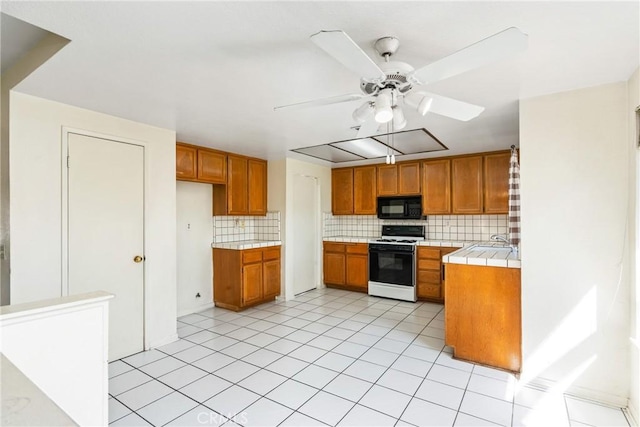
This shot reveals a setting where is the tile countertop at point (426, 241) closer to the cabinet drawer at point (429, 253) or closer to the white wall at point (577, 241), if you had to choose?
the cabinet drawer at point (429, 253)

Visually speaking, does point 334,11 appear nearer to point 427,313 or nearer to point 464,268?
point 464,268

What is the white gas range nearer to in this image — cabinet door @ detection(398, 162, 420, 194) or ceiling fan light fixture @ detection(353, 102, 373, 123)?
cabinet door @ detection(398, 162, 420, 194)

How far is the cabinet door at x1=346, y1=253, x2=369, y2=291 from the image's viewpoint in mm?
5171

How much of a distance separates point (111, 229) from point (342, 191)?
3.67m

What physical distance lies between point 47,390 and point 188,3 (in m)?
1.89

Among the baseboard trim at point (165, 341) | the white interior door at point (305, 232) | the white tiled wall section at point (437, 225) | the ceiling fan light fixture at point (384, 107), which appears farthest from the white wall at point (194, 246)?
the ceiling fan light fixture at point (384, 107)

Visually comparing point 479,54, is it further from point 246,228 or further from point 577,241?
point 246,228

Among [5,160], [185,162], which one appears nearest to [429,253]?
[185,162]

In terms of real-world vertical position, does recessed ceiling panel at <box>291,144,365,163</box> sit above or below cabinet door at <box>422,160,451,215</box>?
above

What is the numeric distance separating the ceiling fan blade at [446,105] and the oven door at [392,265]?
3078 mm

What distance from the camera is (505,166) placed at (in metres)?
4.26

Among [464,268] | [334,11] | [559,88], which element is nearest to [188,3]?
[334,11]

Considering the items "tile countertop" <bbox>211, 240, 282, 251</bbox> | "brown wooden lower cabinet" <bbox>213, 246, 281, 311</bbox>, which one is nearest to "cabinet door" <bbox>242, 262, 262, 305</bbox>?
"brown wooden lower cabinet" <bbox>213, 246, 281, 311</bbox>

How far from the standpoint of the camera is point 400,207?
16.8ft
